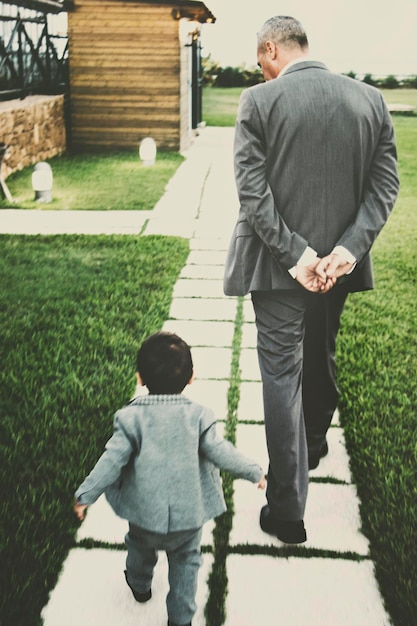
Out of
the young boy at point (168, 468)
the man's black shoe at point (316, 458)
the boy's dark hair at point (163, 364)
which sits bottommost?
the man's black shoe at point (316, 458)

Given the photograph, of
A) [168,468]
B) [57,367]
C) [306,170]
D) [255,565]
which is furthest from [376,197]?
[57,367]

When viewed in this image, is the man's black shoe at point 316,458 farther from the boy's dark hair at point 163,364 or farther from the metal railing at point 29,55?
the metal railing at point 29,55

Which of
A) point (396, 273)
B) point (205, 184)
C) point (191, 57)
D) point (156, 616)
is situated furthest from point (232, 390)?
point (191, 57)

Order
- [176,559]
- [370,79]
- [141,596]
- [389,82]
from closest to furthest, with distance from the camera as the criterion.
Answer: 1. [176,559]
2. [141,596]
3. [370,79]
4. [389,82]

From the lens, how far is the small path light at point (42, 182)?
8188mm

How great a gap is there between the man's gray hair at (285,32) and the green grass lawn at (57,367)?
5.84 ft

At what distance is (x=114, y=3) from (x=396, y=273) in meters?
9.77

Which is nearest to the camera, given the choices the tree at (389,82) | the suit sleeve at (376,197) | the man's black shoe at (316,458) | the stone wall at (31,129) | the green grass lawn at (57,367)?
the suit sleeve at (376,197)

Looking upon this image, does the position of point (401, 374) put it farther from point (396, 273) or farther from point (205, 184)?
point (205, 184)

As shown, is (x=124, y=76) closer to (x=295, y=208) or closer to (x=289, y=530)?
(x=295, y=208)

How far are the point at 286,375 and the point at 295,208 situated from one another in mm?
551

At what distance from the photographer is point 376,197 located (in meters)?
2.14

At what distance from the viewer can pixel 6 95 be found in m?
11.4

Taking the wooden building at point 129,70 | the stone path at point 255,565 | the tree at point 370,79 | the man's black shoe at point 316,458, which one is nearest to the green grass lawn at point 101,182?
the wooden building at point 129,70
